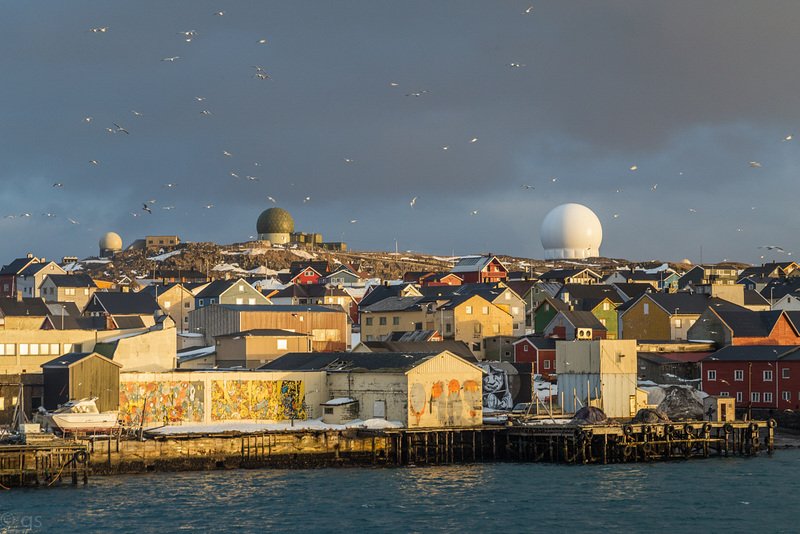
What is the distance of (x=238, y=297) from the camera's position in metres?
106

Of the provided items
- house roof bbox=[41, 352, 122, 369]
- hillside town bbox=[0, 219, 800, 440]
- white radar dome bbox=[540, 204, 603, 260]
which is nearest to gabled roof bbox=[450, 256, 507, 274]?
hillside town bbox=[0, 219, 800, 440]

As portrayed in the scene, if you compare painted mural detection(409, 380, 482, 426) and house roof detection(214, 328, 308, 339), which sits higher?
house roof detection(214, 328, 308, 339)

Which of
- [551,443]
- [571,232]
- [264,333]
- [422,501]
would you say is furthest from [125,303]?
[571,232]

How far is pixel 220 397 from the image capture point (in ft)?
191

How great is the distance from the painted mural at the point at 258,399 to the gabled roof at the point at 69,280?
240 feet

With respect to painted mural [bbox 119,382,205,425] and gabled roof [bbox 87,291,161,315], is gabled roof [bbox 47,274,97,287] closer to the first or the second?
gabled roof [bbox 87,291,161,315]

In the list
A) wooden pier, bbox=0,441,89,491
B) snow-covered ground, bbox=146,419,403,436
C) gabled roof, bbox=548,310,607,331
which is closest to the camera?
wooden pier, bbox=0,441,89,491

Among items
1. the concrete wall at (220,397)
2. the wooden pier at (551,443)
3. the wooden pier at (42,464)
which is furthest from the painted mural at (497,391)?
the wooden pier at (42,464)

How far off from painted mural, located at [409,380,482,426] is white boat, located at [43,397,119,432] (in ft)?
52.3

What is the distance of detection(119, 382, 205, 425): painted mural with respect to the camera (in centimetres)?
5591

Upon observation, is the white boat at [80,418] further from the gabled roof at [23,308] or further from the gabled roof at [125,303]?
the gabled roof at [125,303]

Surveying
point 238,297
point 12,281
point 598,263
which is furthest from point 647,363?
point 598,263

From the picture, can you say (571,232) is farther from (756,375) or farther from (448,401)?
(448,401)

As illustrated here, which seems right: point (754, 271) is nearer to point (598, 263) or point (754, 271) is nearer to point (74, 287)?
point (598, 263)
